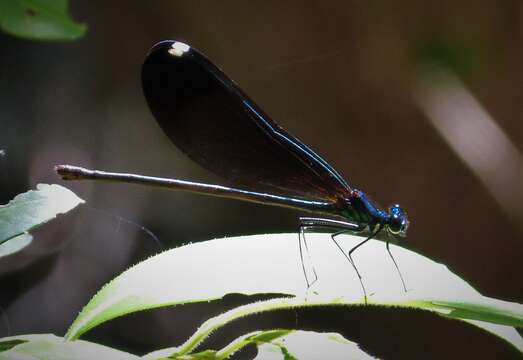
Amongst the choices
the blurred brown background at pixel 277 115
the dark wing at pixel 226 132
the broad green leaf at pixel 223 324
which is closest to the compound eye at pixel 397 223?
the dark wing at pixel 226 132

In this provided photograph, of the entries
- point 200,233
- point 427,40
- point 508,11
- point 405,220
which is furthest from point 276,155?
point 508,11

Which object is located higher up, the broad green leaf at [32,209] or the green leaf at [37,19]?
the green leaf at [37,19]

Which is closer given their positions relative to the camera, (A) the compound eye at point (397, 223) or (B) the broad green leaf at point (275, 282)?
(B) the broad green leaf at point (275, 282)

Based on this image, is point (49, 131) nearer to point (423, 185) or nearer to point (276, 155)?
point (276, 155)

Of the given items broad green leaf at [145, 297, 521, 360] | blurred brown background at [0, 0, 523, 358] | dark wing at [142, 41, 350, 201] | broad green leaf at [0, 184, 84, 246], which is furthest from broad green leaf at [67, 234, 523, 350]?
blurred brown background at [0, 0, 523, 358]

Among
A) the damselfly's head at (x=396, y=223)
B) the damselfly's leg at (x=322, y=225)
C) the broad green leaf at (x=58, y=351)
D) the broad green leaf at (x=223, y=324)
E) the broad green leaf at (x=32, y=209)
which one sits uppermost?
the damselfly's head at (x=396, y=223)

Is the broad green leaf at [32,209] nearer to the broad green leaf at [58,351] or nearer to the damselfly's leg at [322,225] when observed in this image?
the broad green leaf at [58,351]

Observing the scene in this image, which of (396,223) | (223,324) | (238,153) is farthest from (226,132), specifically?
(223,324)

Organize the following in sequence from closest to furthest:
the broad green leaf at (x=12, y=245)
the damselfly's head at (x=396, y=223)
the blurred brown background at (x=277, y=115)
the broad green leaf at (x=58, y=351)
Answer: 1. the broad green leaf at (x=58, y=351)
2. the broad green leaf at (x=12, y=245)
3. the damselfly's head at (x=396, y=223)
4. the blurred brown background at (x=277, y=115)

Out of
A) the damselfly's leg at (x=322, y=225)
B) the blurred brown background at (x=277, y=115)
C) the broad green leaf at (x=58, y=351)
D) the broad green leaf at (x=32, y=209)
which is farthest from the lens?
the blurred brown background at (x=277, y=115)
